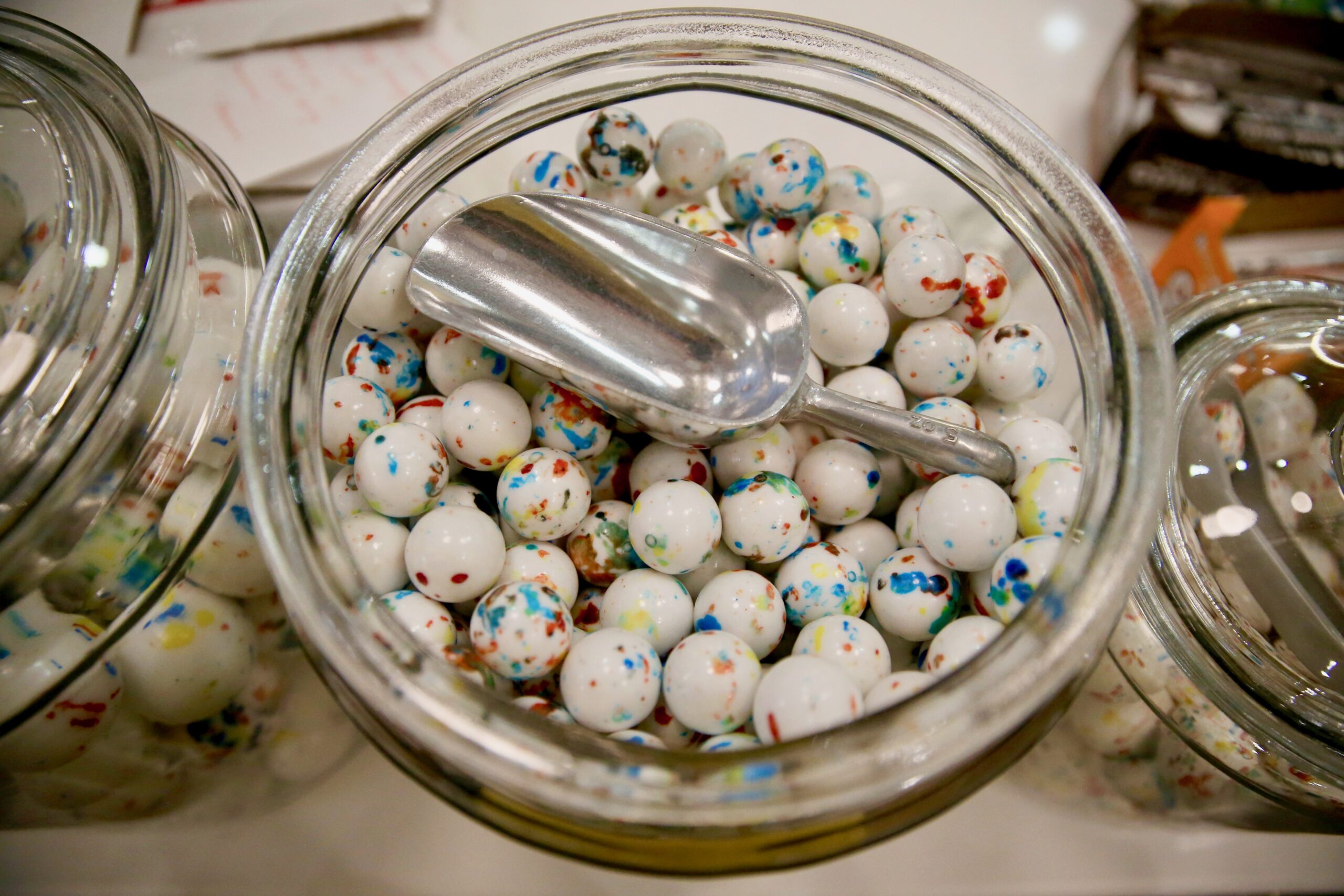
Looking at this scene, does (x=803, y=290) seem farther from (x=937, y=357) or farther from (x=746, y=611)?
(x=746, y=611)

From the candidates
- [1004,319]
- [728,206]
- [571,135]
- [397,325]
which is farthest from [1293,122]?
[397,325]

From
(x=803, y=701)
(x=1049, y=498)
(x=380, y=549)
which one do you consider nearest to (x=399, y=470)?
(x=380, y=549)

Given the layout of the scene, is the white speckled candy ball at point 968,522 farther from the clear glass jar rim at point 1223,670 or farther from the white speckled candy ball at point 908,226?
the white speckled candy ball at point 908,226

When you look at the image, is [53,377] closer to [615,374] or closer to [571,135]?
[615,374]

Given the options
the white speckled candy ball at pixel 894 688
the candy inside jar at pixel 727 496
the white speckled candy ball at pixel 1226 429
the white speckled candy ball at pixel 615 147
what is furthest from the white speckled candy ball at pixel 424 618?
the white speckled candy ball at pixel 1226 429

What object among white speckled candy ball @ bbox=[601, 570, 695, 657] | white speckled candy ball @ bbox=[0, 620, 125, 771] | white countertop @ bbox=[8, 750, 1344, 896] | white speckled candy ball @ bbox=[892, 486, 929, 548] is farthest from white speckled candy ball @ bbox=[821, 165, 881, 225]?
white speckled candy ball @ bbox=[0, 620, 125, 771]

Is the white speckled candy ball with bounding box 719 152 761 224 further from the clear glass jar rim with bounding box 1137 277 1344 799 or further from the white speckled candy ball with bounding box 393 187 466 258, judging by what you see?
the clear glass jar rim with bounding box 1137 277 1344 799
